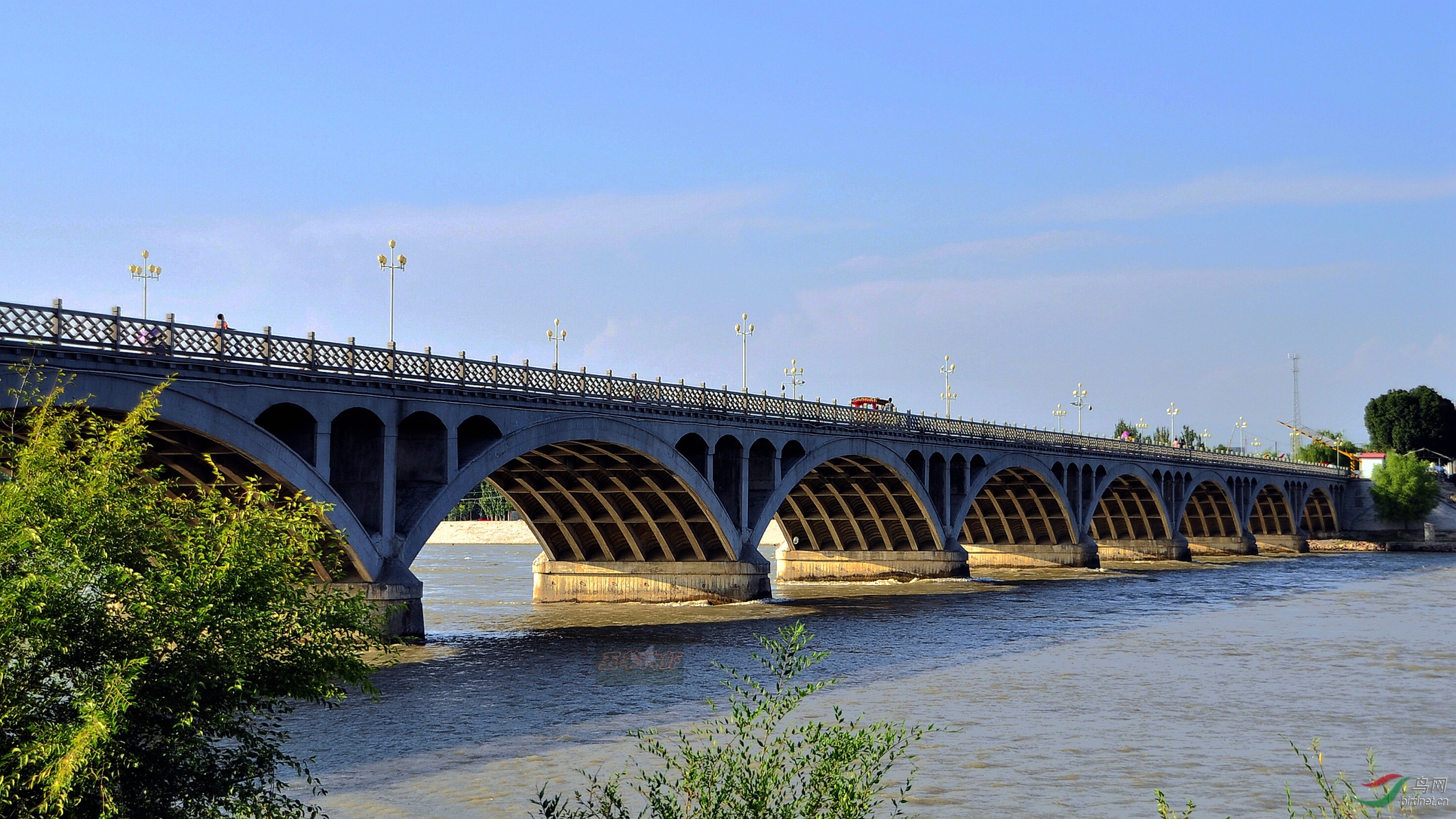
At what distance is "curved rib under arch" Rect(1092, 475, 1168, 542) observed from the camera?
106 metres

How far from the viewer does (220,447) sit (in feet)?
112

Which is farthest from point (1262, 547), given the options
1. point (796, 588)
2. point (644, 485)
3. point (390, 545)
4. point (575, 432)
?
point (390, 545)

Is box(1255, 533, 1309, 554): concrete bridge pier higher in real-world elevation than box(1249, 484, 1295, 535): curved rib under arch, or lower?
lower

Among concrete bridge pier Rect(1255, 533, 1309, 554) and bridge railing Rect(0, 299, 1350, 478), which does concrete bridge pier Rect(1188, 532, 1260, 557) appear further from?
bridge railing Rect(0, 299, 1350, 478)

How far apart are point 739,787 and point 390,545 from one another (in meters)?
Result: 27.6

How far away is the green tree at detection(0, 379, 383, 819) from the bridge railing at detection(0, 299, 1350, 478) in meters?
17.7

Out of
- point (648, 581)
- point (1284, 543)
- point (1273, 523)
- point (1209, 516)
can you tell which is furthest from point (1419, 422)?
point (648, 581)

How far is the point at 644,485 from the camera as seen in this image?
54.5 m

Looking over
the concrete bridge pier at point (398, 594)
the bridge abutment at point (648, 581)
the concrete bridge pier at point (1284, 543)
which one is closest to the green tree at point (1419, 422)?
the concrete bridge pier at point (1284, 543)

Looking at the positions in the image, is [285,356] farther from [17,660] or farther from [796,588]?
[796,588]

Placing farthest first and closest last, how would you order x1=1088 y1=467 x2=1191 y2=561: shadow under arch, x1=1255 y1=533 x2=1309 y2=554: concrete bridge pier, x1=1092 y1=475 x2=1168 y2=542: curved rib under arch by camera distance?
x1=1255 y1=533 x2=1309 y2=554: concrete bridge pier, x1=1092 y1=475 x2=1168 y2=542: curved rib under arch, x1=1088 y1=467 x2=1191 y2=561: shadow under arch

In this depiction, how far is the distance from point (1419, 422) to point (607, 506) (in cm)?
17442

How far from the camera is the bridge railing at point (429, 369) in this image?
29.1m

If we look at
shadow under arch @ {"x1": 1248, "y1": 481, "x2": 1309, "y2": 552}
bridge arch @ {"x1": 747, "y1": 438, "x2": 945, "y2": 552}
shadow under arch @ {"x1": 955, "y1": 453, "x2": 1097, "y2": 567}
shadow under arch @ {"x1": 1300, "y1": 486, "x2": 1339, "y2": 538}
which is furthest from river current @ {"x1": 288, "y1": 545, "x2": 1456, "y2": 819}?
shadow under arch @ {"x1": 1300, "y1": 486, "x2": 1339, "y2": 538}
